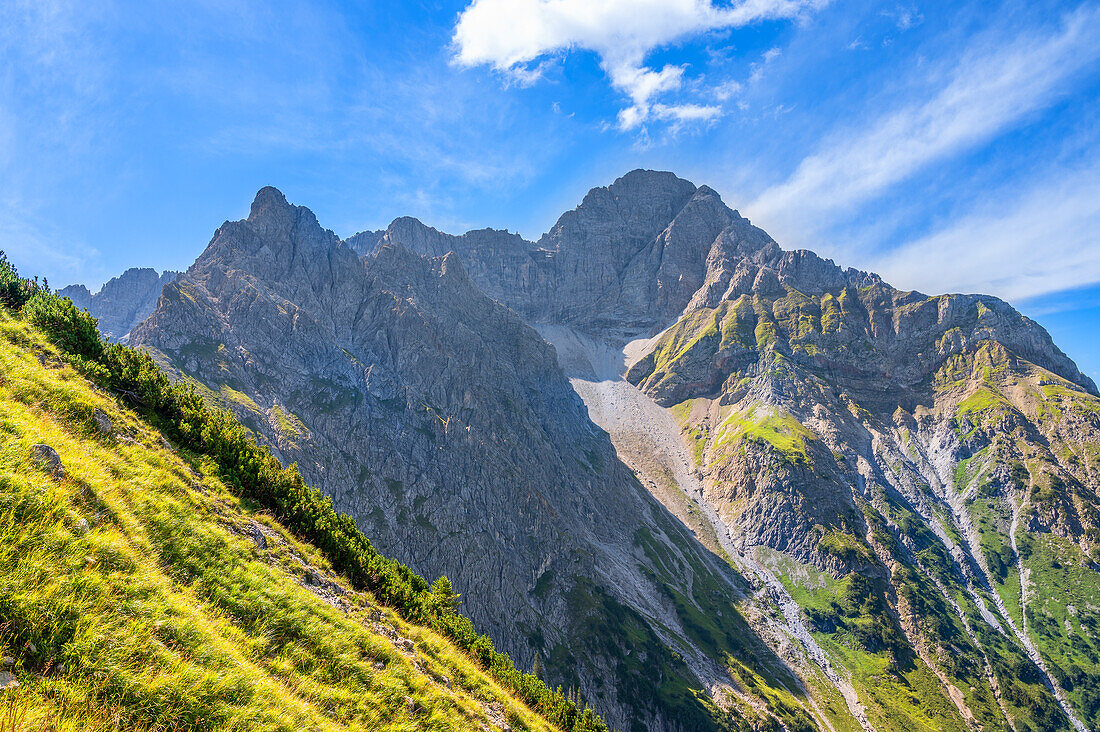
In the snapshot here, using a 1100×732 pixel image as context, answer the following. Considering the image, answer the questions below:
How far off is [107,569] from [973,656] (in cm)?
26117

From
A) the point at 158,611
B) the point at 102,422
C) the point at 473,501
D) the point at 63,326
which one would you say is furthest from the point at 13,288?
the point at 473,501

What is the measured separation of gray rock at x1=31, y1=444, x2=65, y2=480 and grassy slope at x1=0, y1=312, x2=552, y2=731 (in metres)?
0.26

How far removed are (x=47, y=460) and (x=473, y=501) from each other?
149445 millimetres

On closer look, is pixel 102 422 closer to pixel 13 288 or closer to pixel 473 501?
pixel 13 288

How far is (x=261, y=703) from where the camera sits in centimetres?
891

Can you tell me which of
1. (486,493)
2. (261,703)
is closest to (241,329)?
(486,493)

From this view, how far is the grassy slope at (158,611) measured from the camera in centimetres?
734

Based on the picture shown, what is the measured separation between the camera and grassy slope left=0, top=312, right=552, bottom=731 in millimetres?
7340

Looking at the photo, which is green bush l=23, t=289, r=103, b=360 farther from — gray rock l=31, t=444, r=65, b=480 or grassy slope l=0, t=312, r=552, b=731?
gray rock l=31, t=444, r=65, b=480

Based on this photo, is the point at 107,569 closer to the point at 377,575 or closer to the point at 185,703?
the point at 185,703

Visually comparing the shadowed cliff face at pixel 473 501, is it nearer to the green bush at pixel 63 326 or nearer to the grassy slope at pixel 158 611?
the green bush at pixel 63 326

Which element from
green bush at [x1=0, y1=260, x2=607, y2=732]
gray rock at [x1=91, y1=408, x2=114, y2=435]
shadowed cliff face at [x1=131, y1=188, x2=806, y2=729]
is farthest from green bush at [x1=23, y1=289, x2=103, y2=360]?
shadowed cliff face at [x1=131, y1=188, x2=806, y2=729]

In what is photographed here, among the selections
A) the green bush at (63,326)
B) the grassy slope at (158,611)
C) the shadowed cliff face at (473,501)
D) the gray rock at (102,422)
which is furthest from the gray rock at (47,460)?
the shadowed cliff face at (473,501)

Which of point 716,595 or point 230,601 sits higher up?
point 230,601
